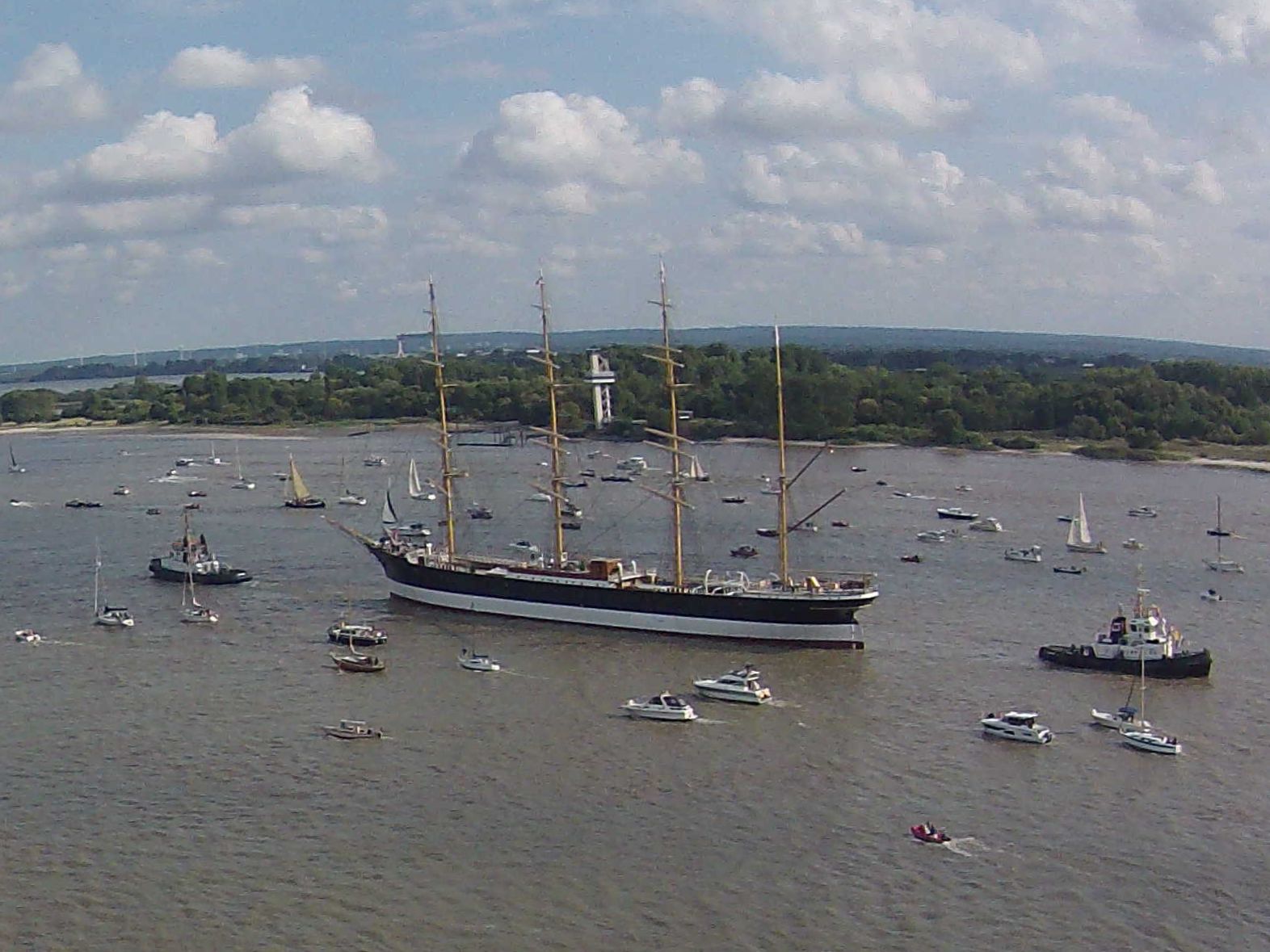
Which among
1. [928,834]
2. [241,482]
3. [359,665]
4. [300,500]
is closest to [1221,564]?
[359,665]

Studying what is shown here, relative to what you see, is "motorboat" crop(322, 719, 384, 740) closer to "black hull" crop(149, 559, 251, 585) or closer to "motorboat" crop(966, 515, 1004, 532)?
"black hull" crop(149, 559, 251, 585)

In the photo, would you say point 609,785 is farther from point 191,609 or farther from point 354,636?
point 191,609

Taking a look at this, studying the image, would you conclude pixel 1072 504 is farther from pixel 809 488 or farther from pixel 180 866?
pixel 180 866

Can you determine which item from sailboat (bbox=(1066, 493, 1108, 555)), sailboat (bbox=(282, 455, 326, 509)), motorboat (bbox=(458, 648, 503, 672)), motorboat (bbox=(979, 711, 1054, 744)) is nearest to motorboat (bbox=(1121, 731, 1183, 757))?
motorboat (bbox=(979, 711, 1054, 744))

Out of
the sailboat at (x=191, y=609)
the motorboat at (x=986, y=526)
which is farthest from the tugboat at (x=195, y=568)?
the motorboat at (x=986, y=526)

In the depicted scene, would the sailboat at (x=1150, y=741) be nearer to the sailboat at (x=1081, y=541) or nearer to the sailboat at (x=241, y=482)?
the sailboat at (x=1081, y=541)
